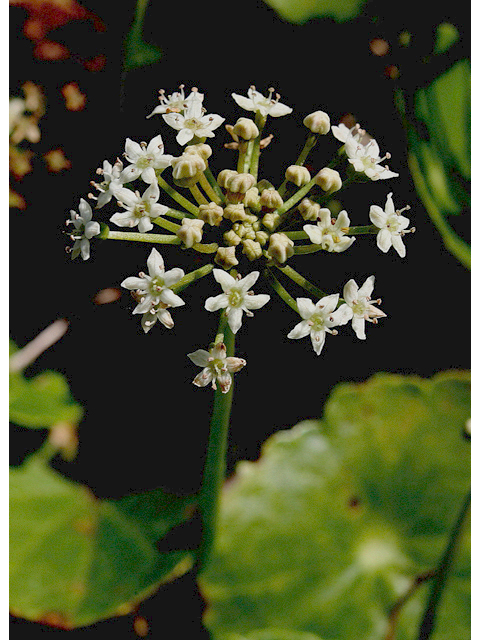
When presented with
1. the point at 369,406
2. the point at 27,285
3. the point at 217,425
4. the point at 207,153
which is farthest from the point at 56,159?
the point at 369,406

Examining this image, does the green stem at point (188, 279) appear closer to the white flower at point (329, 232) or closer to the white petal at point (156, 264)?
the white petal at point (156, 264)

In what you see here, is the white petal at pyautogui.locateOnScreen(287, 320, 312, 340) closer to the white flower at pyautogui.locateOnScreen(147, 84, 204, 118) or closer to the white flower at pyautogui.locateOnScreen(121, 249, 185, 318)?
the white flower at pyautogui.locateOnScreen(121, 249, 185, 318)

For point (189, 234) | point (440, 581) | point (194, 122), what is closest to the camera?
point (189, 234)

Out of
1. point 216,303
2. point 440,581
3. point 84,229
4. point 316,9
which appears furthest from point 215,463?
point 316,9

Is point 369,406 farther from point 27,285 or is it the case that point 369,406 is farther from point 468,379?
point 27,285

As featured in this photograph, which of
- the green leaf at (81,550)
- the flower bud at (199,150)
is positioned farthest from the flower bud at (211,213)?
the green leaf at (81,550)

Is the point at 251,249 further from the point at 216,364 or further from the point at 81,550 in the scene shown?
the point at 81,550

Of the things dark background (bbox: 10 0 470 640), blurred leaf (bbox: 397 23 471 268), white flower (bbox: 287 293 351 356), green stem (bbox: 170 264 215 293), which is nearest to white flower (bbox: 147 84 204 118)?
green stem (bbox: 170 264 215 293)
